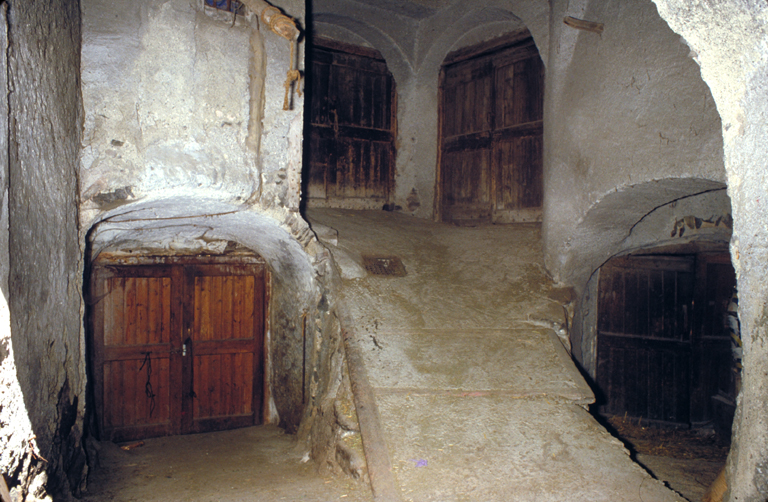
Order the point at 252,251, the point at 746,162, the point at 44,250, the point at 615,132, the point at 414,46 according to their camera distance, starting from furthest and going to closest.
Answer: the point at 414,46 < the point at 252,251 < the point at 615,132 < the point at 44,250 < the point at 746,162

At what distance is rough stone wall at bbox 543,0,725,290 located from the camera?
3049mm

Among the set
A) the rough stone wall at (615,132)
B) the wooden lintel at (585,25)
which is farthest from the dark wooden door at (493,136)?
the wooden lintel at (585,25)

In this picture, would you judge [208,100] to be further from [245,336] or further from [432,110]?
[432,110]

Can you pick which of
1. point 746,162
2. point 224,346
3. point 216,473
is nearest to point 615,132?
point 746,162

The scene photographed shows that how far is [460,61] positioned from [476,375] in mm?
4171

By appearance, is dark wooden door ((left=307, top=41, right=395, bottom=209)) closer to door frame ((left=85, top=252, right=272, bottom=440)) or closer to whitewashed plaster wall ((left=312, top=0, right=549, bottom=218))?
whitewashed plaster wall ((left=312, top=0, right=549, bottom=218))

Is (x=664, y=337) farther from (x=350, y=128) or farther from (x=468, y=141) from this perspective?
(x=350, y=128)

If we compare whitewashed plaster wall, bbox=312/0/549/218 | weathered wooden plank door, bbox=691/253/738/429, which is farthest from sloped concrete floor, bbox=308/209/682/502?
weathered wooden plank door, bbox=691/253/738/429

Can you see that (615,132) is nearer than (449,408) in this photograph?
No

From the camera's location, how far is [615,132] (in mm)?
3566

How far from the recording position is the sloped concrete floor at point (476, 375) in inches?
103

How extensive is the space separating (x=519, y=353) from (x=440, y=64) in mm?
4122

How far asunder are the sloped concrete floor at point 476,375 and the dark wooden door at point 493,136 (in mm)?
775

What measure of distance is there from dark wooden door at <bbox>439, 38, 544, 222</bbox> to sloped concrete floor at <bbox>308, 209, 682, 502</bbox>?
775mm
